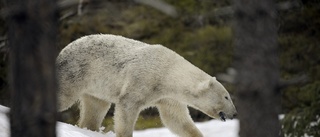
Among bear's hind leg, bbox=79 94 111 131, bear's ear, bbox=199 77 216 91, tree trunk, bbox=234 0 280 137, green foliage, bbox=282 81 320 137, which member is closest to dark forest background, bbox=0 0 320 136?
bear's hind leg, bbox=79 94 111 131

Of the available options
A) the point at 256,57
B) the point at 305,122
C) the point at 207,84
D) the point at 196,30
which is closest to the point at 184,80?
the point at 207,84

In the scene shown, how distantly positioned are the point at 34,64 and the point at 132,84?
5.03m

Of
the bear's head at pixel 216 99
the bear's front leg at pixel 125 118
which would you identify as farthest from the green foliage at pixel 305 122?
the bear's front leg at pixel 125 118

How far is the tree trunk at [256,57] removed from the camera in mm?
5297

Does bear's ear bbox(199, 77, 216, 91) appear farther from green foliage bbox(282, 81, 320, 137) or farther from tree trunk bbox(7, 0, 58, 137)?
tree trunk bbox(7, 0, 58, 137)

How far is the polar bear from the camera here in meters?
9.77

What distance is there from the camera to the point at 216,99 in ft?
32.5

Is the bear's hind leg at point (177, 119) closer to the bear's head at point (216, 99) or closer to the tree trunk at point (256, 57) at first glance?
the bear's head at point (216, 99)

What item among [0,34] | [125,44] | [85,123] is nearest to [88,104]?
[85,123]

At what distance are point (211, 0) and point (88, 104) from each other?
7.21 meters

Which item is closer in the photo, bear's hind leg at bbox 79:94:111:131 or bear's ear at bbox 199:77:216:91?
bear's ear at bbox 199:77:216:91

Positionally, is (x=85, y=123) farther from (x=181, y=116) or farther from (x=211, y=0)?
(x=211, y=0)

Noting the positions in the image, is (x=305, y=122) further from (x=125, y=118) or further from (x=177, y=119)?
(x=125, y=118)

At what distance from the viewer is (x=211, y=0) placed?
56.5ft
